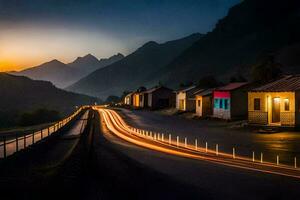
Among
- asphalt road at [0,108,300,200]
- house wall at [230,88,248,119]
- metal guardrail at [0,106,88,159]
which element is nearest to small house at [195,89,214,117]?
house wall at [230,88,248,119]

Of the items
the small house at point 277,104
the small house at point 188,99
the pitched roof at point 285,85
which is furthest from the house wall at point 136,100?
the pitched roof at point 285,85

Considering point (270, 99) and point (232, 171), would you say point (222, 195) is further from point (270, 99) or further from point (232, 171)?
point (270, 99)

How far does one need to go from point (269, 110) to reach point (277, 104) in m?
1.13

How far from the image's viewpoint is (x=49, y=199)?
52.0 feet

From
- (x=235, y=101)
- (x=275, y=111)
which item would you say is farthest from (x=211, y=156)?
(x=235, y=101)

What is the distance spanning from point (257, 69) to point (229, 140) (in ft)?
122

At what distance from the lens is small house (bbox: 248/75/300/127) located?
39844 mm

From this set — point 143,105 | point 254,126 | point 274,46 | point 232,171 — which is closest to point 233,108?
point 254,126

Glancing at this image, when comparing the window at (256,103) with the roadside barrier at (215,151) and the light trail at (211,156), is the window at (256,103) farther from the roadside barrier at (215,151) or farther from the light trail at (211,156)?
the light trail at (211,156)

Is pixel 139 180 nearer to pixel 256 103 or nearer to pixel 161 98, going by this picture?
pixel 256 103

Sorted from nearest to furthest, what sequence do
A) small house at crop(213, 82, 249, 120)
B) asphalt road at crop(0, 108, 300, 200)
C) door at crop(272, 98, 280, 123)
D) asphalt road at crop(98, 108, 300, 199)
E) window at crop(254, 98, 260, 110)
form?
asphalt road at crop(98, 108, 300, 199), asphalt road at crop(0, 108, 300, 200), door at crop(272, 98, 280, 123), window at crop(254, 98, 260, 110), small house at crop(213, 82, 249, 120)

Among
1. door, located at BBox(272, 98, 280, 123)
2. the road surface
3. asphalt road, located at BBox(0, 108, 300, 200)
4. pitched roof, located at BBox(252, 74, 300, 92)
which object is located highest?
pitched roof, located at BBox(252, 74, 300, 92)

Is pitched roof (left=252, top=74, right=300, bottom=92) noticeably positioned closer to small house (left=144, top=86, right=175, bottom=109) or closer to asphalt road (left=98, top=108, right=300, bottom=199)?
asphalt road (left=98, top=108, right=300, bottom=199)

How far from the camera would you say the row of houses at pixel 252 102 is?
40.3m
